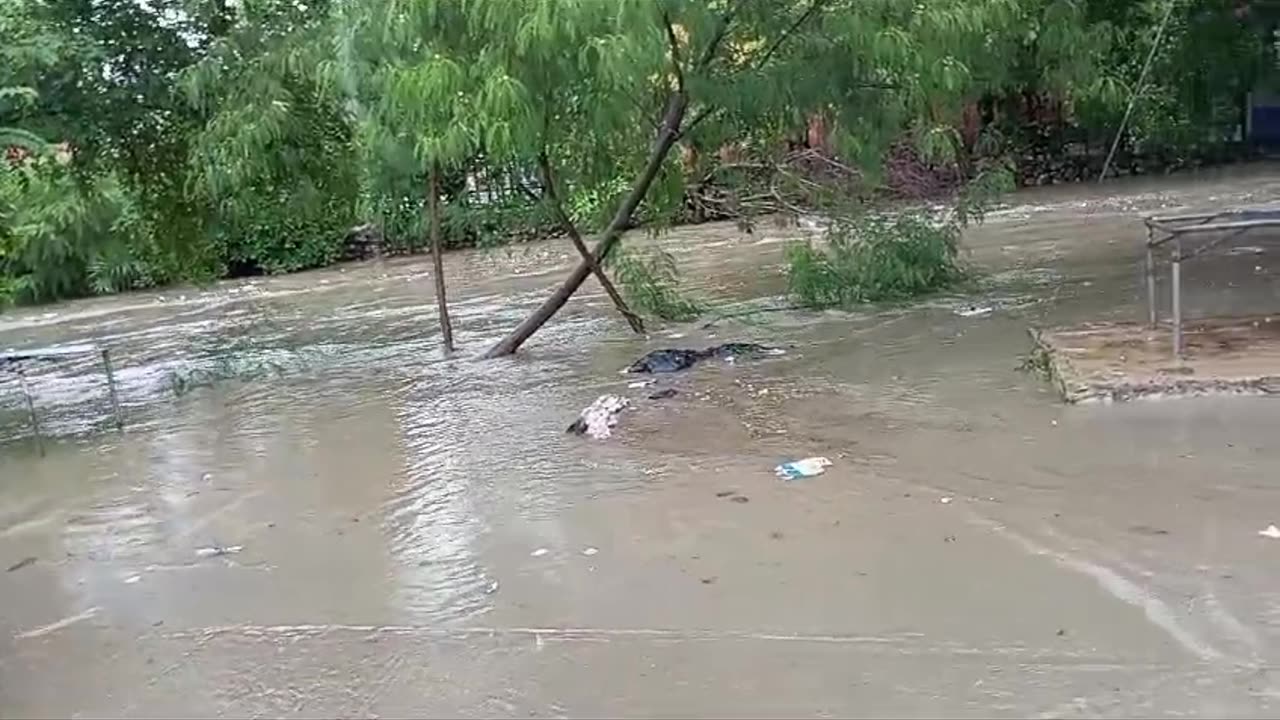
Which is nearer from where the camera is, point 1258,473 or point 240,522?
point 1258,473

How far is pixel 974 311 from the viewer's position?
40.8 ft

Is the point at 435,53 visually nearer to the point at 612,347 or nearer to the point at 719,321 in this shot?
the point at 612,347

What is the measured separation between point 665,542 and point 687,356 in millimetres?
4741

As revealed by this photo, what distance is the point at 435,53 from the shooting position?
979cm

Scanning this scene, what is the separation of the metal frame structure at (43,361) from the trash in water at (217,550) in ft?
11.9

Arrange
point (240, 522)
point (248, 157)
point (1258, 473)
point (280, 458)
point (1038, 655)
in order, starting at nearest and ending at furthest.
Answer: point (1038, 655) → point (1258, 473) → point (240, 522) → point (280, 458) → point (248, 157)

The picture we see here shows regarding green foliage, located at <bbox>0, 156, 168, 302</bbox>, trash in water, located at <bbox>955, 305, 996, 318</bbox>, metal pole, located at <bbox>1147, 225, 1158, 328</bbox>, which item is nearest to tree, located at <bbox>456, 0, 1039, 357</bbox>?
trash in water, located at <bbox>955, 305, 996, 318</bbox>

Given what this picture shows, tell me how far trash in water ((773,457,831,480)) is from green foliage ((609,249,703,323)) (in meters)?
5.63

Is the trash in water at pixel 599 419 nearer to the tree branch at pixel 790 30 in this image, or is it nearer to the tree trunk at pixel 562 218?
the tree trunk at pixel 562 218

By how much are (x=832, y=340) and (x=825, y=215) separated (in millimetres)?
2138

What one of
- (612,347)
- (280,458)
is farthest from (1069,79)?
(280,458)

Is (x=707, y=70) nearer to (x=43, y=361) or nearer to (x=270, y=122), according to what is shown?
(x=270, y=122)

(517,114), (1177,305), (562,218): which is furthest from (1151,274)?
(562,218)

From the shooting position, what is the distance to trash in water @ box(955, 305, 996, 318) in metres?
12.2
